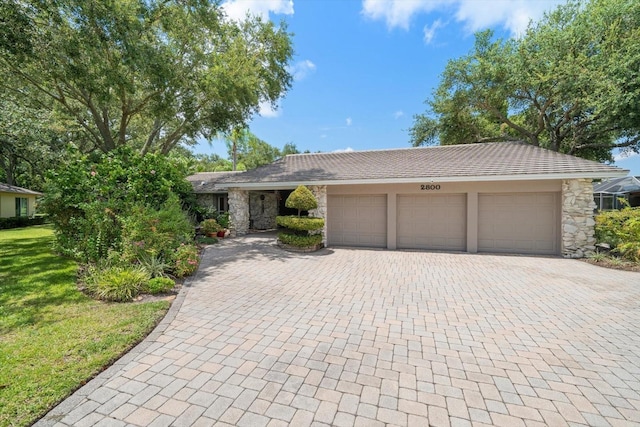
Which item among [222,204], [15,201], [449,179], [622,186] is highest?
[622,186]

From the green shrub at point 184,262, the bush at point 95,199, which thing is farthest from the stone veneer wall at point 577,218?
the bush at point 95,199

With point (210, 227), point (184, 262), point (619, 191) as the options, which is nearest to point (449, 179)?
point (184, 262)

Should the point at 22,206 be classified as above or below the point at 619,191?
below

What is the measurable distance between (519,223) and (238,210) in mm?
11817

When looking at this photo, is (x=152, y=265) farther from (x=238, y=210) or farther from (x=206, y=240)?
(x=238, y=210)

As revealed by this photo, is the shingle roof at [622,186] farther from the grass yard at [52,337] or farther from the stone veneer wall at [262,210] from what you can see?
the grass yard at [52,337]

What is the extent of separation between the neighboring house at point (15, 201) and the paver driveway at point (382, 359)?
23.7 meters

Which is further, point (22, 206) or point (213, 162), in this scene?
point (213, 162)

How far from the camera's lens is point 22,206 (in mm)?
21719

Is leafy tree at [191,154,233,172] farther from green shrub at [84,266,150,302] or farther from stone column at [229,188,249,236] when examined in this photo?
green shrub at [84,266,150,302]

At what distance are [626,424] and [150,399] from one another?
427cm

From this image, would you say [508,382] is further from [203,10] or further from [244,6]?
[244,6]

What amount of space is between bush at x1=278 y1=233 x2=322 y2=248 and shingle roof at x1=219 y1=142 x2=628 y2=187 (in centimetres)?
221

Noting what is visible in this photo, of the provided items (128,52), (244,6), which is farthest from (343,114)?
(128,52)
